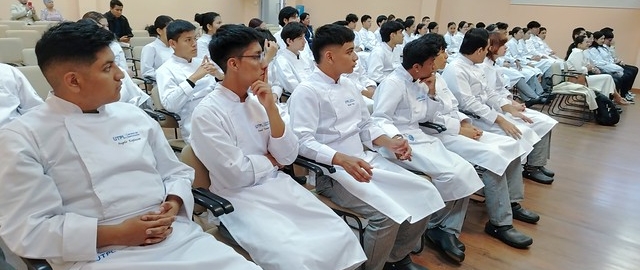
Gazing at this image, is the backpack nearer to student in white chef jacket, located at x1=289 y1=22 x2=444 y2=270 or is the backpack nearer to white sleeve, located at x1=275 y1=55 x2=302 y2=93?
white sleeve, located at x1=275 y1=55 x2=302 y2=93

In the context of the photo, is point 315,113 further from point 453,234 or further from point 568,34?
point 568,34

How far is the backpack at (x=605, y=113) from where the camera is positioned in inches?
229

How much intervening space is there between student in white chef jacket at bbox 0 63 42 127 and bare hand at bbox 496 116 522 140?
9.13ft

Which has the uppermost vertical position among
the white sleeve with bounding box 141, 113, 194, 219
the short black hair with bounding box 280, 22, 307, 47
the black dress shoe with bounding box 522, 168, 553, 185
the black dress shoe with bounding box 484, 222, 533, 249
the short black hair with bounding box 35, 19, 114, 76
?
the short black hair with bounding box 35, 19, 114, 76

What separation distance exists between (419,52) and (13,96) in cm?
210

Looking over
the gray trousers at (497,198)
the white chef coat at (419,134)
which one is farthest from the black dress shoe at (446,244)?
the gray trousers at (497,198)

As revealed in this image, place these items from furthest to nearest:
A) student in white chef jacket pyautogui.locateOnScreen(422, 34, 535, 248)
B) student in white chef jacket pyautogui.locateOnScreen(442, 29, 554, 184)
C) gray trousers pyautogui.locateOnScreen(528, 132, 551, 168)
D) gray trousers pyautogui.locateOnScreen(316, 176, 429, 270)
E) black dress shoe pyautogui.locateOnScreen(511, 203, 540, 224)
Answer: gray trousers pyautogui.locateOnScreen(528, 132, 551, 168)
student in white chef jacket pyautogui.locateOnScreen(442, 29, 554, 184)
black dress shoe pyautogui.locateOnScreen(511, 203, 540, 224)
student in white chef jacket pyautogui.locateOnScreen(422, 34, 535, 248)
gray trousers pyautogui.locateOnScreen(316, 176, 429, 270)

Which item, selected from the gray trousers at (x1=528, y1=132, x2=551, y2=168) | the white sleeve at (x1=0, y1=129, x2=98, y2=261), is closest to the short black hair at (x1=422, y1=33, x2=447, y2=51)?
the gray trousers at (x1=528, y1=132, x2=551, y2=168)

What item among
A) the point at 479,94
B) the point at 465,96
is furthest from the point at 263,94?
the point at 479,94

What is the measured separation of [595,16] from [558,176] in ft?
25.4

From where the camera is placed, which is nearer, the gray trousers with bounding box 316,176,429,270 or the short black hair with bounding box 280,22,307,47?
the gray trousers with bounding box 316,176,429,270

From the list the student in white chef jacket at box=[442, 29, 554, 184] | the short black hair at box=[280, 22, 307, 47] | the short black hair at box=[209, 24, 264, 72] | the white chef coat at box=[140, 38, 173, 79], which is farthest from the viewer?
the white chef coat at box=[140, 38, 173, 79]

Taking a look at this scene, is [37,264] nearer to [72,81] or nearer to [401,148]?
[72,81]

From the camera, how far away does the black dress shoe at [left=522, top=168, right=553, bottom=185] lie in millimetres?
3555
